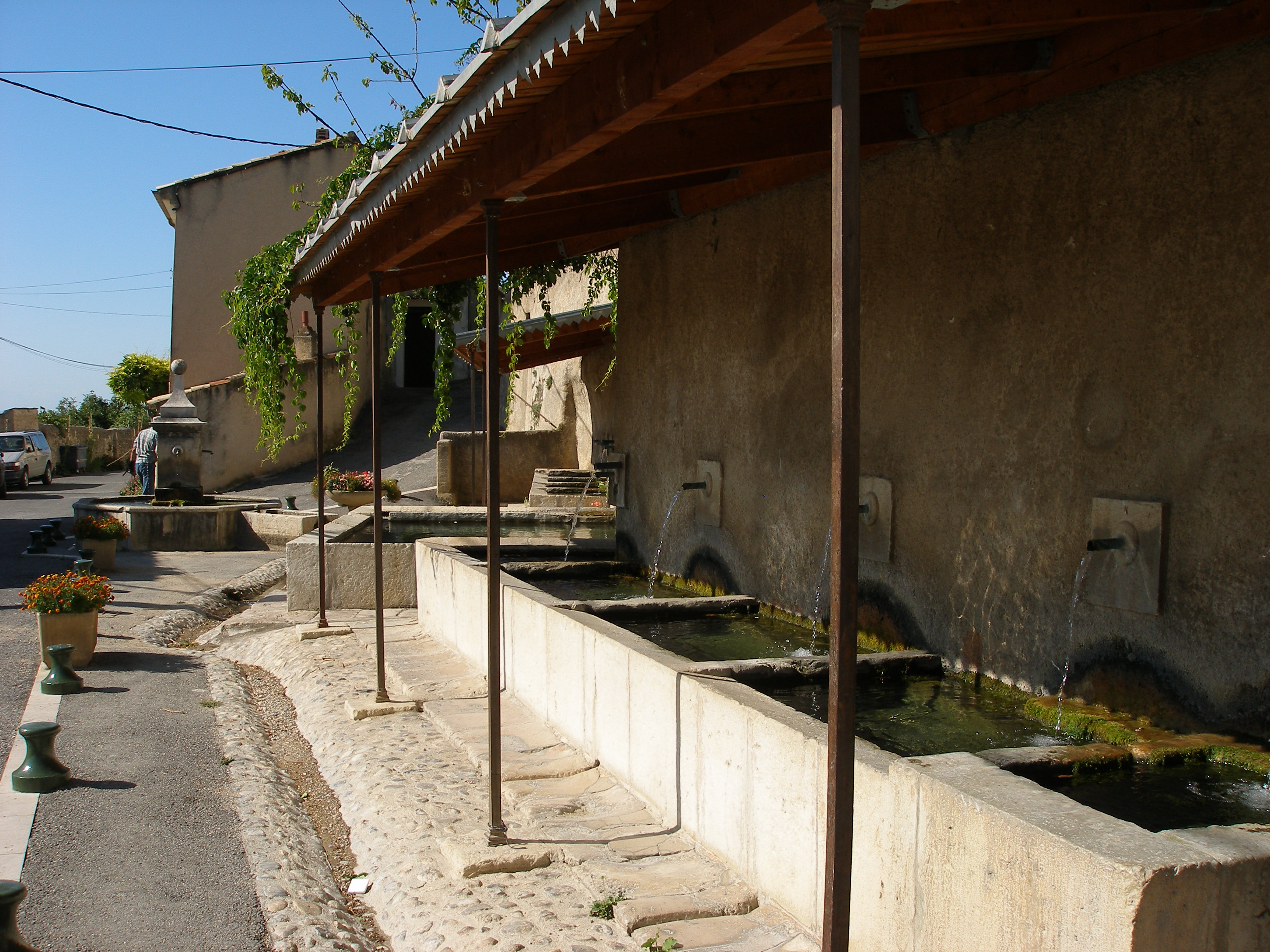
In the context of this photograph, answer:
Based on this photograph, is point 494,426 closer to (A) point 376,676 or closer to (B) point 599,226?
(B) point 599,226

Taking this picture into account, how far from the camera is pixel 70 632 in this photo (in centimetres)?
750

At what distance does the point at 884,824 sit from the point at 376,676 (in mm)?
4944

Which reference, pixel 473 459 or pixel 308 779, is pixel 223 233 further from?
pixel 308 779

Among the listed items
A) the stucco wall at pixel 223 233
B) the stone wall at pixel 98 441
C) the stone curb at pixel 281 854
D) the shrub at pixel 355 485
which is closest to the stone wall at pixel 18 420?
the stone wall at pixel 98 441

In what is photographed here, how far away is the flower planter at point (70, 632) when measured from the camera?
24.5 ft

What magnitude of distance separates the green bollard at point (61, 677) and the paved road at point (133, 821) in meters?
0.12

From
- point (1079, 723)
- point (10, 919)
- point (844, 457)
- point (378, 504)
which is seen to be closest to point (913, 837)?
point (844, 457)

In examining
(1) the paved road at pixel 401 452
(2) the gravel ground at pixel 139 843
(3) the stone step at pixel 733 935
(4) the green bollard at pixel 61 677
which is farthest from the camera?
(1) the paved road at pixel 401 452

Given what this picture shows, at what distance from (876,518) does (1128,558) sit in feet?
5.31

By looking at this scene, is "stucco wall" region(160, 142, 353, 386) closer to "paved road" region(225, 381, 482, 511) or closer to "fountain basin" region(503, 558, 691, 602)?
"paved road" region(225, 381, 482, 511)

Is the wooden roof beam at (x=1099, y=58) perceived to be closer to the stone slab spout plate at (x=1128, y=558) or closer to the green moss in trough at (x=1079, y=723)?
the stone slab spout plate at (x=1128, y=558)

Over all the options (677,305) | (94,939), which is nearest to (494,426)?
(94,939)

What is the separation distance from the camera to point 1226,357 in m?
3.77

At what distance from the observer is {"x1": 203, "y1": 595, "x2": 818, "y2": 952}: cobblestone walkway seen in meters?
3.36
